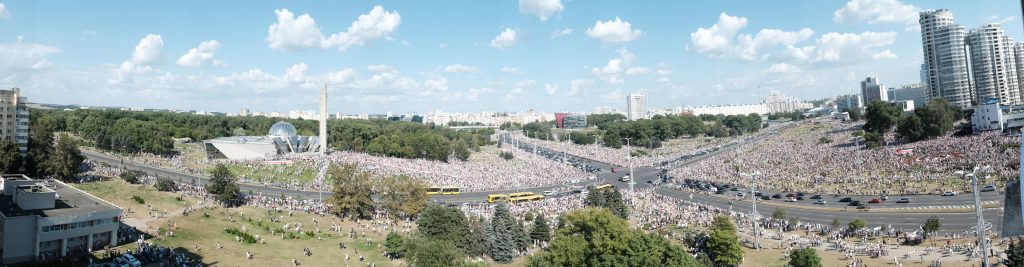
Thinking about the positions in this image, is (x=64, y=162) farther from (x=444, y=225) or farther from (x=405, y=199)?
(x=444, y=225)

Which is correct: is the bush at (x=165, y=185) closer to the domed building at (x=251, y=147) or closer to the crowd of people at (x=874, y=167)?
the domed building at (x=251, y=147)

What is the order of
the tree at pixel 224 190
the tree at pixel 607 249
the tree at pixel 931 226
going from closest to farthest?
1. the tree at pixel 607 249
2. the tree at pixel 931 226
3. the tree at pixel 224 190

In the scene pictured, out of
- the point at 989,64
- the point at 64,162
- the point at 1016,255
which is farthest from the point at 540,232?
the point at 989,64

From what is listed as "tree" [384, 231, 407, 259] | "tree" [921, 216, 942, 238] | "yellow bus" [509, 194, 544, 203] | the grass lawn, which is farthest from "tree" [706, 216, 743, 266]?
the grass lawn

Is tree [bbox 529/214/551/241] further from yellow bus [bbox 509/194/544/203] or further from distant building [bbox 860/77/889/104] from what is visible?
distant building [bbox 860/77/889/104]

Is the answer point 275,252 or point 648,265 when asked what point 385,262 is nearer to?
point 275,252

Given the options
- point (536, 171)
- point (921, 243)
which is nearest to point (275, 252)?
point (921, 243)

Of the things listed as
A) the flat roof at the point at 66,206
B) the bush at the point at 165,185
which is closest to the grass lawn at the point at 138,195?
the bush at the point at 165,185
